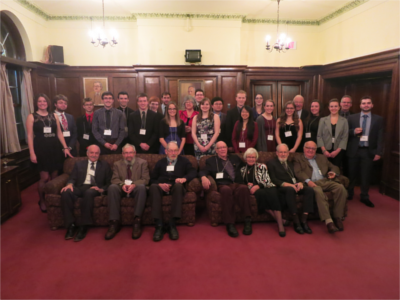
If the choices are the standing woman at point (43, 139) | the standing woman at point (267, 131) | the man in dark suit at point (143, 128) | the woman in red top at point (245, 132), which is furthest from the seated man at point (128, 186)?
the standing woman at point (267, 131)

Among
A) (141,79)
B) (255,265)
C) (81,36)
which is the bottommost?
(255,265)

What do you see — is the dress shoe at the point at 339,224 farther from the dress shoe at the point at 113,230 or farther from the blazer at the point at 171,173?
the dress shoe at the point at 113,230

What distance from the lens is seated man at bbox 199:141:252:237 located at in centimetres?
305

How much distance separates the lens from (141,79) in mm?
6047

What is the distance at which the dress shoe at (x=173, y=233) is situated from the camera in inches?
114

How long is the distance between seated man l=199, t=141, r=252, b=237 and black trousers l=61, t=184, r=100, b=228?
1.35 m

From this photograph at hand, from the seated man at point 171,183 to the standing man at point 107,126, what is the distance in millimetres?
967

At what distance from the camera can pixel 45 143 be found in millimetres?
3689

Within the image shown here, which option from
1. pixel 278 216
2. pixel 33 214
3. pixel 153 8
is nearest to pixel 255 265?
pixel 278 216

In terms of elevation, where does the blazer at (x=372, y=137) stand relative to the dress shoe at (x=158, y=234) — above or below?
above

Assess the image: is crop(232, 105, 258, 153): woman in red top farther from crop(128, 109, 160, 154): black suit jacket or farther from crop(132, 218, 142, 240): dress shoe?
crop(132, 218, 142, 240): dress shoe

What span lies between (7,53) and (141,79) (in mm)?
2631

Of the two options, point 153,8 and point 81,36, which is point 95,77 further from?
point 153,8

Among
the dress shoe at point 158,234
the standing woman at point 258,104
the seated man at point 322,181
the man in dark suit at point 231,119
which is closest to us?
the dress shoe at point 158,234
